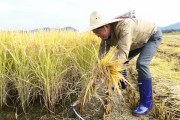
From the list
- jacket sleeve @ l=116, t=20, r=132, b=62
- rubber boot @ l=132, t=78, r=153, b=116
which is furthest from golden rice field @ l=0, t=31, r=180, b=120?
jacket sleeve @ l=116, t=20, r=132, b=62

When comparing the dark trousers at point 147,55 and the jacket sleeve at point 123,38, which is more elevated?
the jacket sleeve at point 123,38

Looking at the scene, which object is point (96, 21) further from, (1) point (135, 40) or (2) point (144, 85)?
(2) point (144, 85)

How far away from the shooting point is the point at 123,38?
3693 millimetres

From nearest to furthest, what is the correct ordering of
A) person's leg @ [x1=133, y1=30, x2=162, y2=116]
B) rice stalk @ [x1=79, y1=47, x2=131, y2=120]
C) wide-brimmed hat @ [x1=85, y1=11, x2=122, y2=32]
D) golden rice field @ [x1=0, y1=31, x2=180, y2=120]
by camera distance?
rice stalk @ [x1=79, y1=47, x2=131, y2=120]
wide-brimmed hat @ [x1=85, y1=11, x2=122, y2=32]
golden rice field @ [x1=0, y1=31, x2=180, y2=120]
person's leg @ [x1=133, y1=30, x2=162, y2=116]

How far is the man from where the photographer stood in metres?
3.67

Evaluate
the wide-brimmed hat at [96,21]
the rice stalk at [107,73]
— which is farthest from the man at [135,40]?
the rice stalk at [107,73]

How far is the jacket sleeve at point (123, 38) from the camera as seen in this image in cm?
363

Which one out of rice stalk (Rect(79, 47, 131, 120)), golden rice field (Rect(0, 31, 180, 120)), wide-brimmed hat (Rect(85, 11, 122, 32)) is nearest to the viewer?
rice stalk (Rect(79, 47, 131, 120))

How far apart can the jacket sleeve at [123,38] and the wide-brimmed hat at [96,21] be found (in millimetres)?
122

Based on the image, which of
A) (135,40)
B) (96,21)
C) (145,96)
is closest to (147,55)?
(135,40)

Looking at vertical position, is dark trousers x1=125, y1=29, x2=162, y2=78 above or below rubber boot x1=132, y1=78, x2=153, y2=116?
above

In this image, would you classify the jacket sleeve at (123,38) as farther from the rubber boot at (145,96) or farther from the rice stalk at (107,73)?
the rubber boot at (145,96)

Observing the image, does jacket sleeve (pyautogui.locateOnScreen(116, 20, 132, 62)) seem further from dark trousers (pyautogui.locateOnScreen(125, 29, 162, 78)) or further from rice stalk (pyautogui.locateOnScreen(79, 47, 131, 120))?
dark trousers (pyautogui.locateOnScreen(125, 29, 162, 78))

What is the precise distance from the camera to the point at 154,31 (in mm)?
4387
